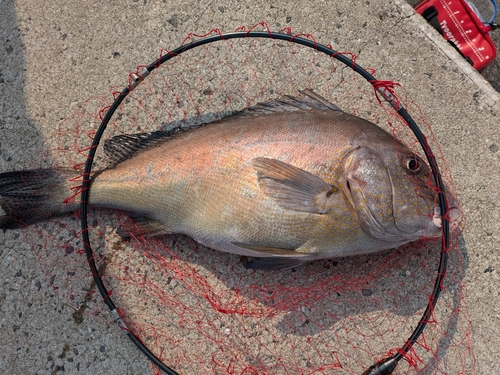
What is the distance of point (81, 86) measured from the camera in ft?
8.97

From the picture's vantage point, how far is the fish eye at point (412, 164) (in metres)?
2.11

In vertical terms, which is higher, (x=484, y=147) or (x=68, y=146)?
(x=484, y=147)

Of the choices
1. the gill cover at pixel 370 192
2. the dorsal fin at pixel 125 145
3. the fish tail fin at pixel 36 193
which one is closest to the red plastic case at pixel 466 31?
the gill cover at pixel 370 192

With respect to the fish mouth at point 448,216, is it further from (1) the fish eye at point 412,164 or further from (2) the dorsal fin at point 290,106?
(2) the dorsal fin at point 290,106

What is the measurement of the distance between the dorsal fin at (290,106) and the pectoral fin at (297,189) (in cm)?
37

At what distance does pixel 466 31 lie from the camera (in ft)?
10.5

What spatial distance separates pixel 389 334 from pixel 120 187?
5.98 ft

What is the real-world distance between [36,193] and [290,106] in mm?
1556

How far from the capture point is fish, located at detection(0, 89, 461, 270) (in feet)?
6.75

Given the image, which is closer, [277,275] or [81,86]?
[277,275]

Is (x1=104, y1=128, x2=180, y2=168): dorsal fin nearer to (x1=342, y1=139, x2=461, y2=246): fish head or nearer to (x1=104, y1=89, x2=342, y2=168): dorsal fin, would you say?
(x1=104, y1=89, x2=342, y2=168): dorsal fin

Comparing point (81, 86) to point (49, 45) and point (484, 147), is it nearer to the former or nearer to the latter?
point (49, 45)

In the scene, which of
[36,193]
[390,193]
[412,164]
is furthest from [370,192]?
[36,193]

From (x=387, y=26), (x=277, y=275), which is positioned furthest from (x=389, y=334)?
(x=387, y=26)
